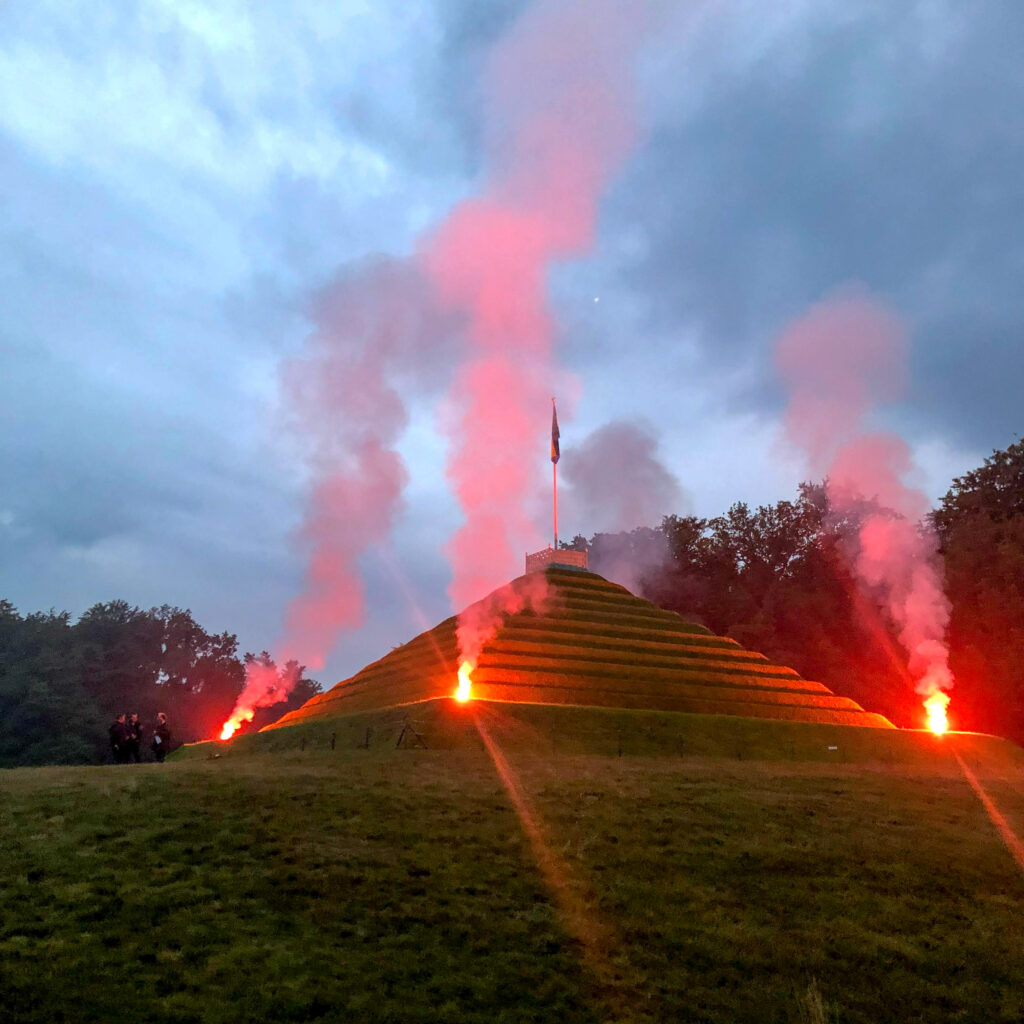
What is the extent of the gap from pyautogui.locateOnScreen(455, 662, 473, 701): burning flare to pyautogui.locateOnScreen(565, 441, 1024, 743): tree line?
104ft

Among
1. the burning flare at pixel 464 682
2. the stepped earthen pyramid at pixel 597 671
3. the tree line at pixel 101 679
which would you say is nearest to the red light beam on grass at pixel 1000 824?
the stepped earthen pyramid at pixel 597 671

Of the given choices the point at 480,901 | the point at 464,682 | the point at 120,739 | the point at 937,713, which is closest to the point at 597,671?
the point at 464,682

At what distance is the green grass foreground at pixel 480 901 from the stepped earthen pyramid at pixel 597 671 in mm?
13106

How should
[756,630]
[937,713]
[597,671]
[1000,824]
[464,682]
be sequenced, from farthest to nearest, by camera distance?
1. [756,630]
2. [937,713]
3. [597,671]
4. [464,682]
5. [1000,824]

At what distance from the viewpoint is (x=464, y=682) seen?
3170cm

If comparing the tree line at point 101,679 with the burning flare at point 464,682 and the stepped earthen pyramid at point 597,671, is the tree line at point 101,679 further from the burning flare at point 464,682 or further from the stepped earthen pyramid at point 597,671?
the burning flare at point 464,682

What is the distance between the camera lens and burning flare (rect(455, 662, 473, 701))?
30703 mm

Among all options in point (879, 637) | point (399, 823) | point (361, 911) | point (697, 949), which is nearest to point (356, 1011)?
point (361, 911)

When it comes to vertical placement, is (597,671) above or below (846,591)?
below

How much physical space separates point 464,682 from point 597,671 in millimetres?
7107

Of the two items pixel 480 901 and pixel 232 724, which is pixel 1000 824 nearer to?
pixel 480 901

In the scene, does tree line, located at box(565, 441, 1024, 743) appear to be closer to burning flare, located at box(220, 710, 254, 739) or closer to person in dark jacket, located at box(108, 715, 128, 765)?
burning flare, located at box(220, 710, 254, 739)

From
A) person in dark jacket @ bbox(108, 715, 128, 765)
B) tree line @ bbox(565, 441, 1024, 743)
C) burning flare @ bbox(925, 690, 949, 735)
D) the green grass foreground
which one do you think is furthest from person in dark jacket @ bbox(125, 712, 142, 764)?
tree line @ bbox(565, 441, 1024, 743)

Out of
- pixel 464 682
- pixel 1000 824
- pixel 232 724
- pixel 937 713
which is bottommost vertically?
pixel 1000 824
